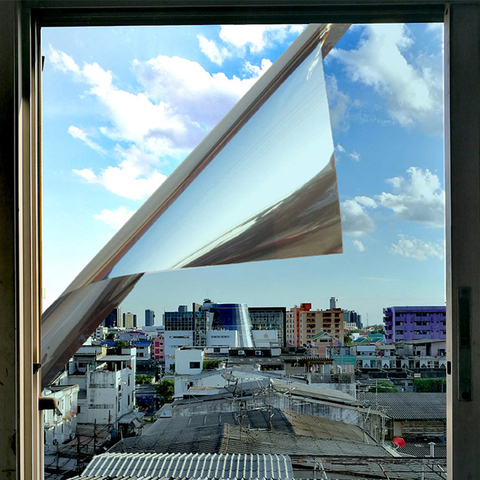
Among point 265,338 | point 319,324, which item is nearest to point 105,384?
point 265,338

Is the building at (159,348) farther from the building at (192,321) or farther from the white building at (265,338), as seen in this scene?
the white building at (265,338)

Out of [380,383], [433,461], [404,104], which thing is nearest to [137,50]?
[404,104]

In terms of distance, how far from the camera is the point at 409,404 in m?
0.96

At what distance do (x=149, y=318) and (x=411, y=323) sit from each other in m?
0.57

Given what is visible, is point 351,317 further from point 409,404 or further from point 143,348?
point 143,348

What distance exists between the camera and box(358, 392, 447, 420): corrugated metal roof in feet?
2.66

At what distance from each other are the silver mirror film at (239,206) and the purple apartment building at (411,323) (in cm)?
21

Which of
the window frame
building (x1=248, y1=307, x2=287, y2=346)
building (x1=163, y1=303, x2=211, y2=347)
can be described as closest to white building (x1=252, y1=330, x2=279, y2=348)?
building (x1=248, y1=307, x2=287, y2=346)

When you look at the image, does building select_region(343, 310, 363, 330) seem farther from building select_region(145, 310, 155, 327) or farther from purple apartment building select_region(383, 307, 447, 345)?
building select_region(145, 310, 155, 327)

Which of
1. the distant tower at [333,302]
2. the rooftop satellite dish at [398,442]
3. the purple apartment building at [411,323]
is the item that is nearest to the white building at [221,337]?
the distant tower at [333,302]

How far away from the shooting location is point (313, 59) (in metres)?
0.87

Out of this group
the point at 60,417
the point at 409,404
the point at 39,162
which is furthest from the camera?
the point at 409,404

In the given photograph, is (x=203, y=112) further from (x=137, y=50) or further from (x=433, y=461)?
(x=433, y=461)

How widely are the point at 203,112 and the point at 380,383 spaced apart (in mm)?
787
